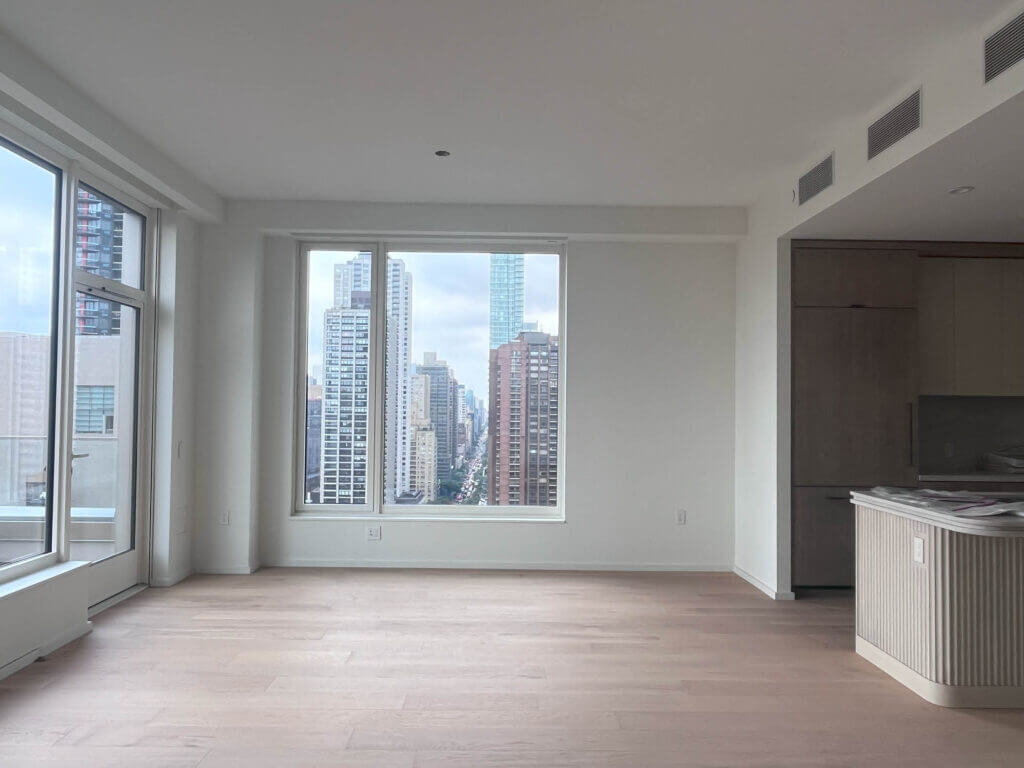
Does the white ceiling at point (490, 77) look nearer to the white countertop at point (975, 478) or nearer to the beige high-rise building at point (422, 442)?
→ the beige high-rise building at point (422, 442)

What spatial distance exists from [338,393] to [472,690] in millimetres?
3219

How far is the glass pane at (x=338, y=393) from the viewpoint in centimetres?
597

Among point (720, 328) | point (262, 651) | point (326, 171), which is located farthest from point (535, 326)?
point (262, 651)

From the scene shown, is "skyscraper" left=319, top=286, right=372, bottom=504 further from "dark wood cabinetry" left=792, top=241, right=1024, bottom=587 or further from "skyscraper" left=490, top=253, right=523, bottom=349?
"dark wood cabinetry" left=792, top=241, right=1024, bottom=587

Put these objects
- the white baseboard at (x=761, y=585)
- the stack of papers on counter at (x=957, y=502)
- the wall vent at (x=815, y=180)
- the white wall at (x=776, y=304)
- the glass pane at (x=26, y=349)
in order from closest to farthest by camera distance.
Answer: the stack of papers on counter at (x=957, y=502), the white wall at (x=776, y=304), the glass pane at (x=26, y=349), the wall vent at (x=815, y=180), the white baseboard at (x=761, y=585)

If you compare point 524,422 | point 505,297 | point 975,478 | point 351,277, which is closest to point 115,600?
point 351,277

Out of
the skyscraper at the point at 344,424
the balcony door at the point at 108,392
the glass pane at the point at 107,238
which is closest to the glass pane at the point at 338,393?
the skyscraper at the point at 344,424

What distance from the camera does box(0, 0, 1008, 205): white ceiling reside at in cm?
289

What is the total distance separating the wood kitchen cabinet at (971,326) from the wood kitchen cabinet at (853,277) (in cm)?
23

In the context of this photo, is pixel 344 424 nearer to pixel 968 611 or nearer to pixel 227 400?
pixel 227 400

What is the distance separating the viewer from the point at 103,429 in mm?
4637

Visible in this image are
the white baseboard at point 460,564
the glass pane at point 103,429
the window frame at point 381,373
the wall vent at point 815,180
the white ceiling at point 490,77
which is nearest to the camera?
the white ceiling at point 490,77

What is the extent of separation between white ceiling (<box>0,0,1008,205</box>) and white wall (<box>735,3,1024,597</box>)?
0.14 m

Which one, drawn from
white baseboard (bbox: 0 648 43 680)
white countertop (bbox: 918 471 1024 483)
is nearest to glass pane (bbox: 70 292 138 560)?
white baseboard (bbox: 0 648 43 680)
